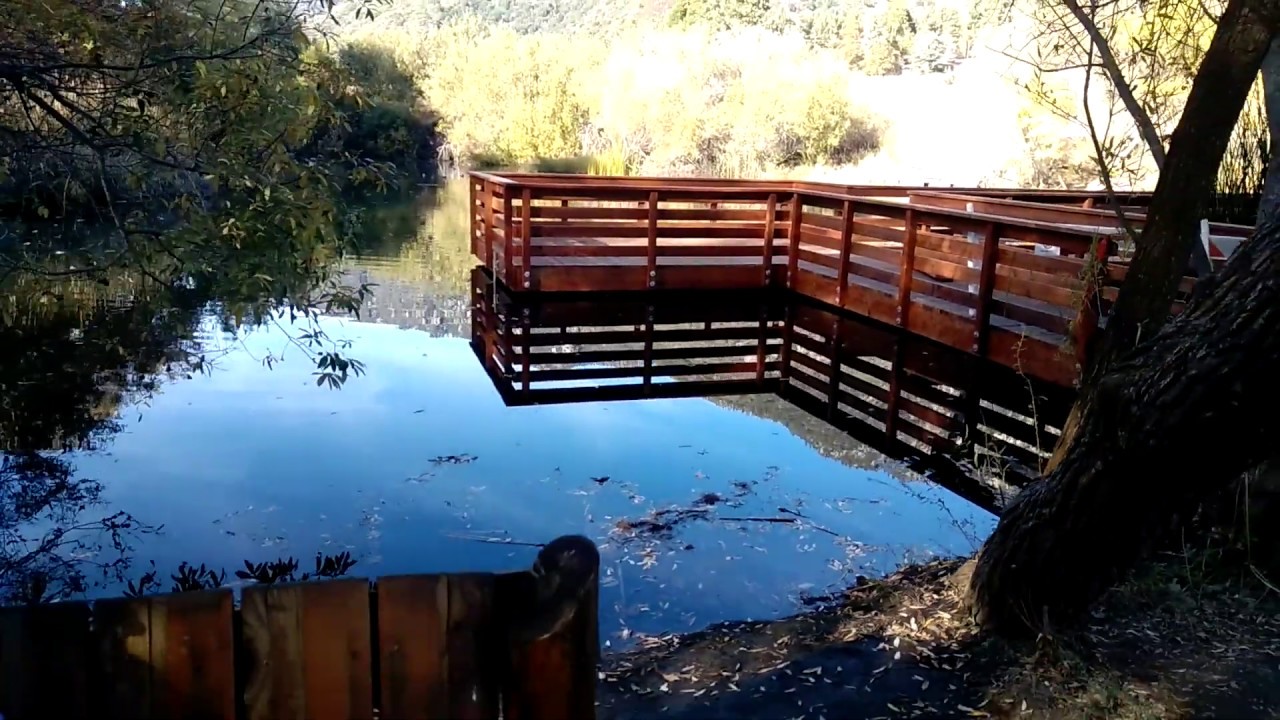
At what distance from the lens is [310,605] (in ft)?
4.42

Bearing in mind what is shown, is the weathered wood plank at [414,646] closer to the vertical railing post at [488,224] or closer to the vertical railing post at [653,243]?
the vertical railing post at [653,243]

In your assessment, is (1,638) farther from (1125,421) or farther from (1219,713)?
(1219,713)

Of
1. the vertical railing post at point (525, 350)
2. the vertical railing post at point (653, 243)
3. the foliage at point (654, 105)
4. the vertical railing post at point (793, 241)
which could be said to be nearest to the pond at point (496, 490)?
the vertical railing post at point (525, 350)

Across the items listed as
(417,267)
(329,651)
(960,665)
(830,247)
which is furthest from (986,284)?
(417,267)

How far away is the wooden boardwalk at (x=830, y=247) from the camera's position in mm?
7043

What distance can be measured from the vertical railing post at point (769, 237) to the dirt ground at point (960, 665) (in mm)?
7095

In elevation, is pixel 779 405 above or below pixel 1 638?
below

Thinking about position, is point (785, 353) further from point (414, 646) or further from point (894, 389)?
point (414, 646)

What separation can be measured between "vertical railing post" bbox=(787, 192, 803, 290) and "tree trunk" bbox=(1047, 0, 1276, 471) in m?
6.87

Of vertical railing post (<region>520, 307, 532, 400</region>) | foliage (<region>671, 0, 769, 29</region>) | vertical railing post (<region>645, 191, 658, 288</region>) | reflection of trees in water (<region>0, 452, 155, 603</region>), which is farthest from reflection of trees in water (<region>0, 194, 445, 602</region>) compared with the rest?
foliage (<region>671, 0, 769, 29</region>)

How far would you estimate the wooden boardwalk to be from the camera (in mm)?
7043

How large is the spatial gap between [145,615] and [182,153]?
113 inches

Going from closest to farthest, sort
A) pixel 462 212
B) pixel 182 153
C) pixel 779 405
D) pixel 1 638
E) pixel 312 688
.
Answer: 1. pixel 1 638
2. pixel 312 688
3. pixel 182 153
4. pixel 779 405
5. pixel 462 212

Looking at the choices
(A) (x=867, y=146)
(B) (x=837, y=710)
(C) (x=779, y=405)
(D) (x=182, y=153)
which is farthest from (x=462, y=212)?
(B) (x=837, y=710)
